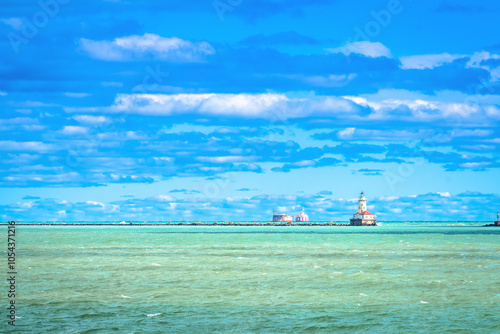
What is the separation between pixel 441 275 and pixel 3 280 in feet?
108

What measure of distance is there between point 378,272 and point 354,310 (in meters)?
19.7

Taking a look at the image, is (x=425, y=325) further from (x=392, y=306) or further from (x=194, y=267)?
(x=194, y=267)

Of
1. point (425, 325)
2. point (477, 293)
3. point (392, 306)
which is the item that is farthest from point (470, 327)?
point (477, 293)

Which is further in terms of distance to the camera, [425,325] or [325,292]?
[325,292]

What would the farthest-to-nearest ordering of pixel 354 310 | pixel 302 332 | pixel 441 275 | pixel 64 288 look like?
1. pixel 441 275
2. pixel 64 288
3. pixel 354 310
4. pixel 302 332

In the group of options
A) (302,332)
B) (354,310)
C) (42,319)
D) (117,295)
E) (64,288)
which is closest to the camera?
(302,332)

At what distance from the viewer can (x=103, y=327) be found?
29469 mm

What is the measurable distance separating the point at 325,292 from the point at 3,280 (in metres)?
23.0

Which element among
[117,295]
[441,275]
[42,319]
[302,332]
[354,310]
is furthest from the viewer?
[441,275]

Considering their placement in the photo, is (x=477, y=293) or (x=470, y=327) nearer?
(x=470, y=327)

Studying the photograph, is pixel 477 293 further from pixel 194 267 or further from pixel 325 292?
pixel 194 267

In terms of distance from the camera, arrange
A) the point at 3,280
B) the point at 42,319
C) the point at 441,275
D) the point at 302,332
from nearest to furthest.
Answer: the point at 302,332, the point at 42,319, the point at 3,280, the point at 441,275

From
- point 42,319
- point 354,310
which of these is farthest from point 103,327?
point 354,310

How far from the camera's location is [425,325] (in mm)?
30359
